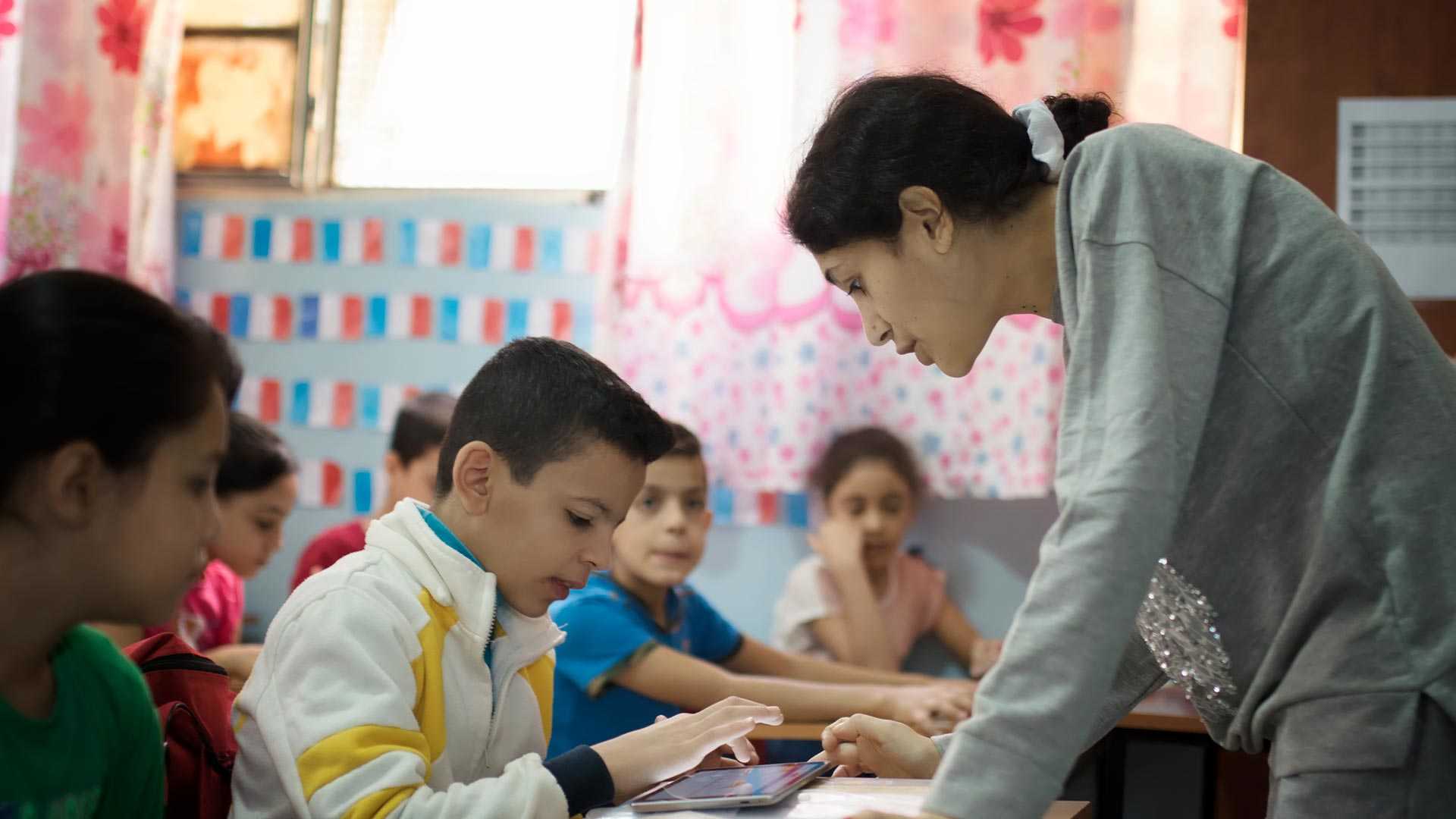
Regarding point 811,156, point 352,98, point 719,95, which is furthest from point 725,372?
point 811,156

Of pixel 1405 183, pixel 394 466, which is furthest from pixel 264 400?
pixel 1405 183

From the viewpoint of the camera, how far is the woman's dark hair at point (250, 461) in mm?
2842

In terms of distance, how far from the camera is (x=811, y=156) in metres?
1.33

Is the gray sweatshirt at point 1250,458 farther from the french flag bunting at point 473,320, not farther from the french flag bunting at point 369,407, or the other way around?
the french flag bunting at point 369,407

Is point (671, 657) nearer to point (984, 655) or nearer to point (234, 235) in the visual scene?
point (984, 655)

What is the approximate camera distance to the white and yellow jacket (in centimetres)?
113

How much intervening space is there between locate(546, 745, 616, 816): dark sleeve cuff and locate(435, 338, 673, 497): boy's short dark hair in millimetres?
344

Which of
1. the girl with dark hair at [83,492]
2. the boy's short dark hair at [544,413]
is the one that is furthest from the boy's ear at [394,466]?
the girl with dark hair at [83,492]

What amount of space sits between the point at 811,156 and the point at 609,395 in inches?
15.0

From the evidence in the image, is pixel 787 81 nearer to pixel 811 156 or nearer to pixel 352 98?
pixel 352 98

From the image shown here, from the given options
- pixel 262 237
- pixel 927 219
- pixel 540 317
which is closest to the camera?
pixel 927 219

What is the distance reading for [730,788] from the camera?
4.13ft

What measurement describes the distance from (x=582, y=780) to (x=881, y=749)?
1.18 feet

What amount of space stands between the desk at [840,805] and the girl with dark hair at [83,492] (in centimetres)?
44
